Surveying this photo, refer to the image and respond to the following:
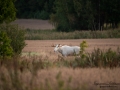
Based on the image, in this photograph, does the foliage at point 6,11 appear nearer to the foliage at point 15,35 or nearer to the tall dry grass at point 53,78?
the tall dry grass at point 53,78

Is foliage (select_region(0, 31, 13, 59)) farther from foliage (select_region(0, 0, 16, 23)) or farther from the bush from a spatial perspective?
the bush

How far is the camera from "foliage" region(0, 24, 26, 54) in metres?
22.3

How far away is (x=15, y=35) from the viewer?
22.5 metres

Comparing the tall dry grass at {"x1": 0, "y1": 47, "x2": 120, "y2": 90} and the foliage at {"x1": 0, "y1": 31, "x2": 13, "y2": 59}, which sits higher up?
the foliage at {"x1": 0, "y1": 31, "x2": 13, "y2": 59}

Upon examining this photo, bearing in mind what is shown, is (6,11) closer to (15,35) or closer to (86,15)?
(15,35)

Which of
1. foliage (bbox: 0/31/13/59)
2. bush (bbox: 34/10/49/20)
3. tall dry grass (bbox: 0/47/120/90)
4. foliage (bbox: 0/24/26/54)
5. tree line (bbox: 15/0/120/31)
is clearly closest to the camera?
tall dry grass (bbox: 0/47/120/90)

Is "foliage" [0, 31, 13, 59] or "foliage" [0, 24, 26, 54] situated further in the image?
"foliage" [0, 24, 26, 54]

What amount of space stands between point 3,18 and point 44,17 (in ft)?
268

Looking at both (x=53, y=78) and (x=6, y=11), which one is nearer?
(x=53, y=78)

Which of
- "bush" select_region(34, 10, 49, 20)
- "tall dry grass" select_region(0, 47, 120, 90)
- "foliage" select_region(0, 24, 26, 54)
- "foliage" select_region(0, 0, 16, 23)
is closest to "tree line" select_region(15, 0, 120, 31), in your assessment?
"bush" select_region(34, 10, 49, 20)

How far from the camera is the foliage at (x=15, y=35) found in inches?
880

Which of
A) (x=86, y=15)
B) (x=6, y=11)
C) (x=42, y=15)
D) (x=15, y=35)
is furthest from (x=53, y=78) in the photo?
(x=42, y=15)

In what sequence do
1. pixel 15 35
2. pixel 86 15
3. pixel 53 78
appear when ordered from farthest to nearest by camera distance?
pixel 86 15 < pixel 15 35 < pixel 53 78

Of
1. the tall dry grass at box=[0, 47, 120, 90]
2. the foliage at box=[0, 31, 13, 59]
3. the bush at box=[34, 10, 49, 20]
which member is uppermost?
the bush at box=[34, 10, 49, 20]
